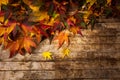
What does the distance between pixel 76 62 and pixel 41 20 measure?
22.8 inches

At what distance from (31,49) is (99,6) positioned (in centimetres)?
94

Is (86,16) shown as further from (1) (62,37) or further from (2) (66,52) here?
(2) (66,52)

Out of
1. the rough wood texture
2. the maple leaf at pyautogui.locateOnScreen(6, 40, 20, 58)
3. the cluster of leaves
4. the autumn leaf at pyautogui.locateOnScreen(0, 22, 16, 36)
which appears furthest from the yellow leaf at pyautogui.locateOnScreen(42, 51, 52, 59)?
the autumn leaf at pyautogui.locateOnScreen(0, 22, 16, 36)

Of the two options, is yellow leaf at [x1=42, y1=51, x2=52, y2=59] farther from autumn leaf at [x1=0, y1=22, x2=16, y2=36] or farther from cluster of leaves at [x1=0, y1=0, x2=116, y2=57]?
autumn leaf at [x1=0, y1=22, x2=16, y2=36]

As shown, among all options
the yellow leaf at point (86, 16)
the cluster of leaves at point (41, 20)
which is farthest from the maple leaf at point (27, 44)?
the yellow leaf at point (86, 16)

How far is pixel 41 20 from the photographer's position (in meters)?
2.71

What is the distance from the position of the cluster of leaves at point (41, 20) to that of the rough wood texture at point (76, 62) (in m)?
0.09

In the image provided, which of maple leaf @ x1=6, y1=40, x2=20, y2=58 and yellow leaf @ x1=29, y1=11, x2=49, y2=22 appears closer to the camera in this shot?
maple leaf @ x1=6, y1=40, x2=20, y2=58

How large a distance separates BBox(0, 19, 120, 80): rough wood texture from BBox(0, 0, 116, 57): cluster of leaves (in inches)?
3.6

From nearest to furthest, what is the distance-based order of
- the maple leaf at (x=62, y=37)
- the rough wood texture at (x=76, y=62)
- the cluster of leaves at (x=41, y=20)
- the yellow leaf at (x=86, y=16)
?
1. the rough wood texture at (x=76, y=62)
2. the cluster of leaves at (x=41, y=20)
3. the maple leaf at (x=62, y=37)
4. the yellow leaf at (x=86, y=16)

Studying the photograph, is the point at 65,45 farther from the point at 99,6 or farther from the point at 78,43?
the point at 99,6

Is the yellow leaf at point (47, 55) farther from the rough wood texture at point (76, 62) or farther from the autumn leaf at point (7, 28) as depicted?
the autumn leaf at point (7, 28)

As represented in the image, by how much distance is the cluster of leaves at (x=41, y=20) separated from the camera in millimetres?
2605

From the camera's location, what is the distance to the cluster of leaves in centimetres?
261
